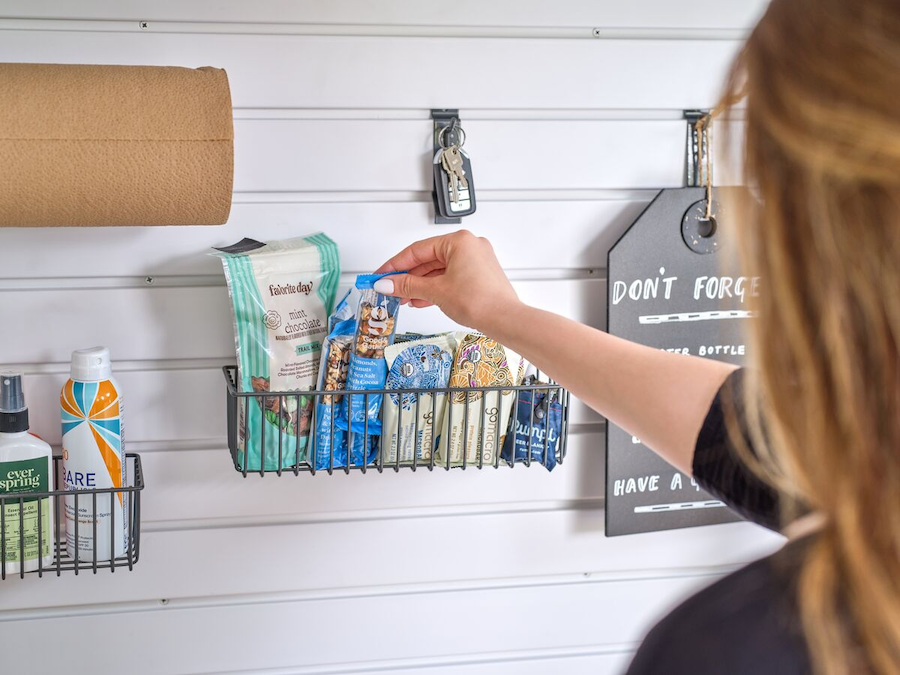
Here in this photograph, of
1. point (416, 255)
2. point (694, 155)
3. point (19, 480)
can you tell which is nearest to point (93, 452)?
point (19, 480)

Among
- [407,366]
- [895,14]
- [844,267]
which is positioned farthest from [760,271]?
[407,366]

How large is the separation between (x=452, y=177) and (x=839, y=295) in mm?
715

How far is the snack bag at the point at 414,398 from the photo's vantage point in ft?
3.40

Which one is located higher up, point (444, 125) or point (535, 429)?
point (444, 125)

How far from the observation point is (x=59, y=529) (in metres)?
1.01

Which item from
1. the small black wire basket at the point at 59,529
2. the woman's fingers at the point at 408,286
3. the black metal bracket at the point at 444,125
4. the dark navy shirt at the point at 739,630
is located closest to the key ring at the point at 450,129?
the black metal bracket at the point at 444,125

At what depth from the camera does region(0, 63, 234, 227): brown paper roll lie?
33.1 inches

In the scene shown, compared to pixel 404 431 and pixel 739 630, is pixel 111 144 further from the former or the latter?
pixel 739 630

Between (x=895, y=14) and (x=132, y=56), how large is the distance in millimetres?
916

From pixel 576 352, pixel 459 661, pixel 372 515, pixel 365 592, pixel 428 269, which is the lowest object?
pixel 459 661

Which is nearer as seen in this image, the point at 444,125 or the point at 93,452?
the point at 93,452

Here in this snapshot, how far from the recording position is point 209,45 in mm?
1058

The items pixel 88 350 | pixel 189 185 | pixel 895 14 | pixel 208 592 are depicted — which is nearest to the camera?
pixel 895 14

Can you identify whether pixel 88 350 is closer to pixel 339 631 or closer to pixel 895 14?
pixel 339 631
